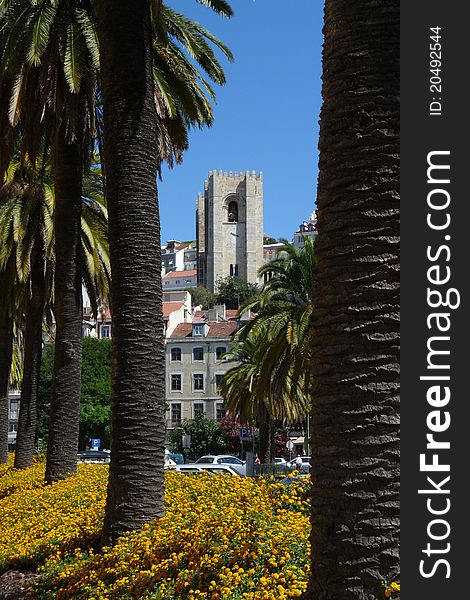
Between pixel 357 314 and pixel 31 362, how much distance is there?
19819 millimetres

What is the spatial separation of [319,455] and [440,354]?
1108 mm

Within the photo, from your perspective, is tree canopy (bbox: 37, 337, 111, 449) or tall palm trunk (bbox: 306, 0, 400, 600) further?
tree canopy (bbox: 37, 337, 111, 449)

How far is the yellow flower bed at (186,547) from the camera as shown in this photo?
6801 mm

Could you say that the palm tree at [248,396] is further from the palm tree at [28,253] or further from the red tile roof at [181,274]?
the red tile roof at [181,274]

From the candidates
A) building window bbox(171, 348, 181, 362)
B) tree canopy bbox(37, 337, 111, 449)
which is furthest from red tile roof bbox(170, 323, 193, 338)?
tree canopy bbox(37, 337, 111, 449)

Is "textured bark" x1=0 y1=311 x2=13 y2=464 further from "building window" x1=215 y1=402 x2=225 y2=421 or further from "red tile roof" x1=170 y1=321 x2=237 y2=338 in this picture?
"red tile roof" x1=170 y1=321 x2=237 y2=338

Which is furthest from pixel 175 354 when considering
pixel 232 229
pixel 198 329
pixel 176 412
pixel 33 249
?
pixel 232 229

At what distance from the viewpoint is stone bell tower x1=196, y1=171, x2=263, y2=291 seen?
180750mm

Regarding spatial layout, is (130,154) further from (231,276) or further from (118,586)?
(231,276)

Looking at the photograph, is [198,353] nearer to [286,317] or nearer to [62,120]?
[286,317]

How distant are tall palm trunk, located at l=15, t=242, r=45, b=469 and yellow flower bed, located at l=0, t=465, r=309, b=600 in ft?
36.3

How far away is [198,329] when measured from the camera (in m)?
87.4

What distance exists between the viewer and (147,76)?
33.8 ft

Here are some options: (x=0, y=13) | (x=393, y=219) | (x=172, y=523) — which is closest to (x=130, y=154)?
(x=172, y=523)
